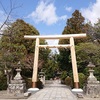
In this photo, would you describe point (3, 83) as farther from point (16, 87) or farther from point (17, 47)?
point (16, 87)

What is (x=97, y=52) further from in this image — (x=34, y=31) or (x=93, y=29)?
(x=34, y=31)

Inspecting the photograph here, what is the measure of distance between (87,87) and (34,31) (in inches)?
584

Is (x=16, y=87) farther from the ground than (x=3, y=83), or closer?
closer

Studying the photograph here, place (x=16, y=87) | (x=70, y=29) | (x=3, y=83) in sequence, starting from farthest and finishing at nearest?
(x=70, y=29)
(x=3, y=83)
(x=16, y=87)

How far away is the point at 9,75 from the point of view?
23.6 m

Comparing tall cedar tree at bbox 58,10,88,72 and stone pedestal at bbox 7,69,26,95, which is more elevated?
tall cedar tree at bbox 58,10,88,72

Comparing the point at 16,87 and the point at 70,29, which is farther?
the point at 70,29

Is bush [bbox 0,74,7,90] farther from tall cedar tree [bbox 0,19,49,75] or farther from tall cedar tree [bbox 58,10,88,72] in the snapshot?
tall cedar tree [bbox 58,10,88,72]

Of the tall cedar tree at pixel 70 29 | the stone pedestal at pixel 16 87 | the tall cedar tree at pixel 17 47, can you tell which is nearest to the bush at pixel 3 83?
the tall cedar tree at pixel 17 47

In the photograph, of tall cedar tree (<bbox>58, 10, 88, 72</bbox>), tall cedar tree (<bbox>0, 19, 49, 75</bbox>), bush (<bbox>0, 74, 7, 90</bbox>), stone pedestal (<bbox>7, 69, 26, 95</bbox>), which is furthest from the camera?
tall cedar tree (<bbox>58, 10, 88, 72</bbox>)

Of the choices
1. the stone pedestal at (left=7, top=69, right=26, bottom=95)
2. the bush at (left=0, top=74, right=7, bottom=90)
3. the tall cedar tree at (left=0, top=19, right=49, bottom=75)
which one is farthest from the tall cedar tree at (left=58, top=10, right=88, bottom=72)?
the stone pedestal at (left=7, top=69, right=26, bottom=95)

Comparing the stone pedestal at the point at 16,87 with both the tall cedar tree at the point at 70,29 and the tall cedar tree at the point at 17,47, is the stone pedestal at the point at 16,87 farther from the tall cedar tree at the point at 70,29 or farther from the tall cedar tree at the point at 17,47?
the tall cedar tree at the point at 70,29

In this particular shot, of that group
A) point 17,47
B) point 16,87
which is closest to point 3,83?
point 17,47

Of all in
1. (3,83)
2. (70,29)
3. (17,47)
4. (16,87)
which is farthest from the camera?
(70,29)
